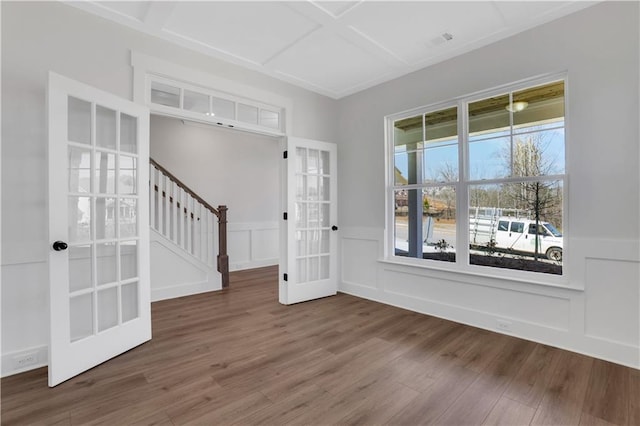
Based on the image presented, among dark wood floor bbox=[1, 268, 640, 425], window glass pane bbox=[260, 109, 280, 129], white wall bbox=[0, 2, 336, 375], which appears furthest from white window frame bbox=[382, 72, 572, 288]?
white wall bbox=[0, 2, 336, 375]

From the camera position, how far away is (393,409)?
5.89ft

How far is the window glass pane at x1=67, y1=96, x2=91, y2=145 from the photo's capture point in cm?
223

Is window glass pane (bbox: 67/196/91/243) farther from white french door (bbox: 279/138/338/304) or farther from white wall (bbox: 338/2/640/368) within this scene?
white wall (bbox: 338/2/640/368)

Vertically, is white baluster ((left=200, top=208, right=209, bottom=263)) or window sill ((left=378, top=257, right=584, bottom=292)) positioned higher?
white baluster ((left=200, top=208, right=209, bottom=263))

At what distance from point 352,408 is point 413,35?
311cm

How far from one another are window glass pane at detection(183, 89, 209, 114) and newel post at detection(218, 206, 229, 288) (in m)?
2.01

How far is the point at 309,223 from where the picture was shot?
4090mm

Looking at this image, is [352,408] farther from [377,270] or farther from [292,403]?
[377,270]

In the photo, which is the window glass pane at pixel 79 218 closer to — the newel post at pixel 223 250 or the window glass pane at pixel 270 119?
the window glass pane at pixel 270 119

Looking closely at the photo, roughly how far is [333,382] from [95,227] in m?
2.15

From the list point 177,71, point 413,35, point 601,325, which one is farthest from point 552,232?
point 177,71

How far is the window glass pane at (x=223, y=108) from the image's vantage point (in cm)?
325

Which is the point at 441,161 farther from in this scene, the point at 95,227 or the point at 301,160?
the point at 95,227

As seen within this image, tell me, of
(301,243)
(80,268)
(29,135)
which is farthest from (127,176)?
(301,243)
